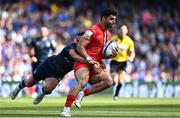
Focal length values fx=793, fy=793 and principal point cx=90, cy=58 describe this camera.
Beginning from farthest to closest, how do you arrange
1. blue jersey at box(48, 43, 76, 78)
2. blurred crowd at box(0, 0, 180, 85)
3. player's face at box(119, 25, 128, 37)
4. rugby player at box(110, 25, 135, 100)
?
blurred crowd at box(0, 0, 180, 85)
rugby player at box(110, 25, 135, 100)
player's face at box(119, 25, 128, 37)
blue jersey at box(48, 43, 76, 78)

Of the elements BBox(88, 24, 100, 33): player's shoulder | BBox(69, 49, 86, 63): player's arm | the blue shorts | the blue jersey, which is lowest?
the blue shorts

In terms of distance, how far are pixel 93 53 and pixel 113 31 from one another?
1857 cm

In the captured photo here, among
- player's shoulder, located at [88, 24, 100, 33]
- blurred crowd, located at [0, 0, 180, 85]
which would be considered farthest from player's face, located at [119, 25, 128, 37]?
player's shoulder, located at [88, 24, 100, 33]

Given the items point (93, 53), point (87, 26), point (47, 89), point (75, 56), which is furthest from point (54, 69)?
point (87, 26)

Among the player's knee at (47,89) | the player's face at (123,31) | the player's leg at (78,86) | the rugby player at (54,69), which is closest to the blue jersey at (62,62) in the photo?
the rugby player at (54,69)

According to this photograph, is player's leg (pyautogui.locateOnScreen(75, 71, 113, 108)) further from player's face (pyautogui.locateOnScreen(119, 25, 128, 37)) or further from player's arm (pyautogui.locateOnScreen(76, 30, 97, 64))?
player's face (pyautogui.locateOnScreen(119, 25, 128, 37))

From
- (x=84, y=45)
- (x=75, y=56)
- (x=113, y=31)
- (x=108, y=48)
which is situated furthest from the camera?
(x=113, y=31)

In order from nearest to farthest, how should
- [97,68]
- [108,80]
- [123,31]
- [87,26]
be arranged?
[97,68]
[108,80]
[123,31]
[87,26]

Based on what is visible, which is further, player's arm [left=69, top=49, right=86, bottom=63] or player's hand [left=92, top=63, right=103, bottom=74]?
player's arm [left=69, top=49, right=86, bottom=63]

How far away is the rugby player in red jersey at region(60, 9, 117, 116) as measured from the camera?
15.1 m

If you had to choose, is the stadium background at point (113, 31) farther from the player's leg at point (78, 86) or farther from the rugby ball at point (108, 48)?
the player's leg at point (78, 86)

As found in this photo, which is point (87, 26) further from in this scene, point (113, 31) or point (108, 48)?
point (108, 48)

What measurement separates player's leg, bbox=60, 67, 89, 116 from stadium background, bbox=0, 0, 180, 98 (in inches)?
504

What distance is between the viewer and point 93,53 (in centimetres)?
1561
